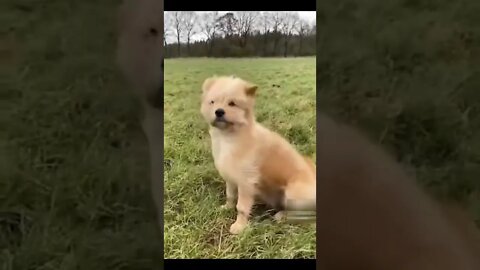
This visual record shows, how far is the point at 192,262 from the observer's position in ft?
3.90

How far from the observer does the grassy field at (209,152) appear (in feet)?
3.88

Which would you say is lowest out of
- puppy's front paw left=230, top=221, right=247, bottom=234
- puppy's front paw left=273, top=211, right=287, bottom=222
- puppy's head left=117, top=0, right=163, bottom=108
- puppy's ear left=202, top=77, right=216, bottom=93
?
puppy's front paw left=230, top=221, right=247, bottom=234

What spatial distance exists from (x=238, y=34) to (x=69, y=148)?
480 millimetres

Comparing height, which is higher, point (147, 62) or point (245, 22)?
point (245, 22)

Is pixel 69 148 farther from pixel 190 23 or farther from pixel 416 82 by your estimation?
pixel 416 82

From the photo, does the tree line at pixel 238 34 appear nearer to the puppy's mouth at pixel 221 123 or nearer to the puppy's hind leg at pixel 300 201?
the puppy's mouth at pixel 221 123

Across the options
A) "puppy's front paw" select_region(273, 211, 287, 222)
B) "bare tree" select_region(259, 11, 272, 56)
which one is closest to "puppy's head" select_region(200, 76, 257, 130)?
"bare tree" select_region(259, 11, 272, 56)

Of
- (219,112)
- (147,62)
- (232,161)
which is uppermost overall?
(147,62)

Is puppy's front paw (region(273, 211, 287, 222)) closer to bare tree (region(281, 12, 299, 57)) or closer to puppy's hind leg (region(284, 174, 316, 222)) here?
puppy's hind leg (region(284, 174, 316, 222))

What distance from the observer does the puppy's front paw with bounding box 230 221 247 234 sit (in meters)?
1.20

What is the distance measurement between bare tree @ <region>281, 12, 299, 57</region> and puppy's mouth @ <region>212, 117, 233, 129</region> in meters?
0.24

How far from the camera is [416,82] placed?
1.13 m

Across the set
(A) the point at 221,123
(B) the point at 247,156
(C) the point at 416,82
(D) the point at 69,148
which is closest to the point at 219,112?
(A) the point at 221,123

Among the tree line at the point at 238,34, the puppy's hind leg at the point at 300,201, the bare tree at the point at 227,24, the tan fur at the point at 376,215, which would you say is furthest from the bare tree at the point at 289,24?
the puppy's hind leg at the point at 300,201
